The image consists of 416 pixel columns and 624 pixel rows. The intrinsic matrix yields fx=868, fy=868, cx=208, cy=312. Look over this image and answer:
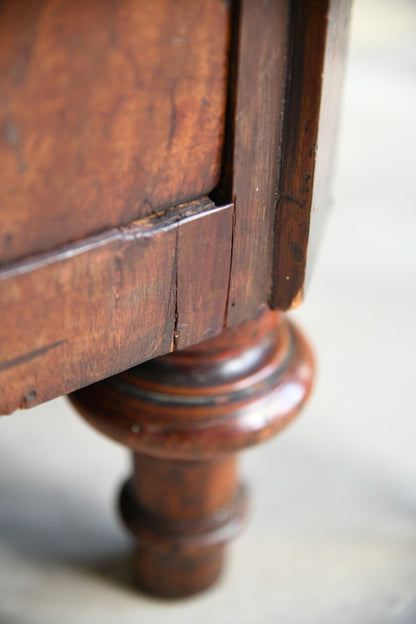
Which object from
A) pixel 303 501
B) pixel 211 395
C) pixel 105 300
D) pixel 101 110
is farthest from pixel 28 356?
pixel 303 501

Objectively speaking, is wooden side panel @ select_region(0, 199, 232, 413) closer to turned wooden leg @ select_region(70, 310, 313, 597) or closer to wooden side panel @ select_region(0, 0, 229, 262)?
wooden side panel @ select_region(0, 0, 229, 262)

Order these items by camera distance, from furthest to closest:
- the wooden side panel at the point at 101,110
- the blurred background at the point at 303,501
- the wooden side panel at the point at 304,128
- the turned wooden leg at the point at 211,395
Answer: the blurred background at the point at 303,501 → the turned wooden leg at the point at 211,395 → the wooden side panel at the point at 304,128 → the wooden side panel at the point at 101,110

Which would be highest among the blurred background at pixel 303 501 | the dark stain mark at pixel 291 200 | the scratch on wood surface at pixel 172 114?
the scratch on wood surface at pixel 172 114

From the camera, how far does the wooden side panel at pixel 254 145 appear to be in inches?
24.5

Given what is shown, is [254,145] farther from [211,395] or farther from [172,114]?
[211,395]

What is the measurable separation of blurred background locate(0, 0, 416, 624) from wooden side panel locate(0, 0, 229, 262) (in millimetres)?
764

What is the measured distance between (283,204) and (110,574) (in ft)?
2.49

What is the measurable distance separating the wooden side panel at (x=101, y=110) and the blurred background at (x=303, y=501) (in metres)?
0.76

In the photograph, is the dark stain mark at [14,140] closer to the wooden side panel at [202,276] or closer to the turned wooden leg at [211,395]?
the wooden side panel at [202,276]

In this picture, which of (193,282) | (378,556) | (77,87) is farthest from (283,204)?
(378,556)

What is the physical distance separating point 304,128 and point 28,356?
274 millimetres

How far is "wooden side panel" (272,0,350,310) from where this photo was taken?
0.64 metres

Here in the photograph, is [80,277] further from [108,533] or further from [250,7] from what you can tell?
[108,533]

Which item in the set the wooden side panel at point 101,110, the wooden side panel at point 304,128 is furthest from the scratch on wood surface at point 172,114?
the wooden side panel at point 304,128
